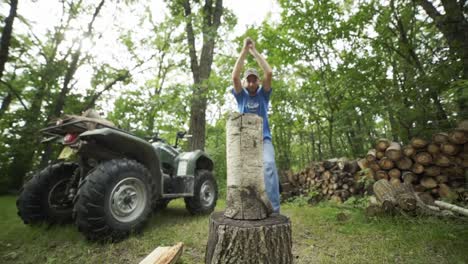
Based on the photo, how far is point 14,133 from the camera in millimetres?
6465

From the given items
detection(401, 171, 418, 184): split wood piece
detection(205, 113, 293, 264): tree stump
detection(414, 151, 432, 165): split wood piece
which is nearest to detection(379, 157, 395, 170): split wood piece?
detection(401, 171, 418, 184): split wood piece

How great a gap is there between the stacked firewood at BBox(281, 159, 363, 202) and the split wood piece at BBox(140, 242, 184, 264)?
4052 millimetres

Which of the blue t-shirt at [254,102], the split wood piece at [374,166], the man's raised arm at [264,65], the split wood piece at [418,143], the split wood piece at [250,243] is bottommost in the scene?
the split wood piece at [250,243]

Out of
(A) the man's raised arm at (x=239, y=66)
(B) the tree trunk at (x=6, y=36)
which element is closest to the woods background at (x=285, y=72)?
(B) the tree trunk at (x=6, y=36)

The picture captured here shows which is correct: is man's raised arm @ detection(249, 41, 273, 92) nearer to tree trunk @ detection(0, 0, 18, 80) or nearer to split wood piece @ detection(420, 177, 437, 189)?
split wood piece @ detection(420, 177, 437, 189)

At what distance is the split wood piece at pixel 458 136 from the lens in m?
3.16

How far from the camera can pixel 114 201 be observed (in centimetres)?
249

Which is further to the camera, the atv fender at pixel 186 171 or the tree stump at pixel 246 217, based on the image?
the atv fender at pixel 186 171

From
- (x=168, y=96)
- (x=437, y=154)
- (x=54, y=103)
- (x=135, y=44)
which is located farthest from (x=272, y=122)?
(x=54, y=103)

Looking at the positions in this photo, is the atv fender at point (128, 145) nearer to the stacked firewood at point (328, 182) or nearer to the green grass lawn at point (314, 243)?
the green grass lawn at point (314, 243)

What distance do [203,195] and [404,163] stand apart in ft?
11.0

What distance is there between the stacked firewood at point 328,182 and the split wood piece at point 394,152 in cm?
116

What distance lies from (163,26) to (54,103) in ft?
13.1

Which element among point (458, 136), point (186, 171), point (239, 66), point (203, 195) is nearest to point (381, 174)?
point (458, 136)
